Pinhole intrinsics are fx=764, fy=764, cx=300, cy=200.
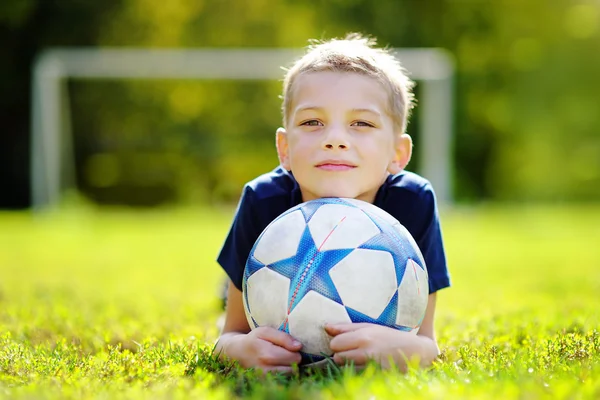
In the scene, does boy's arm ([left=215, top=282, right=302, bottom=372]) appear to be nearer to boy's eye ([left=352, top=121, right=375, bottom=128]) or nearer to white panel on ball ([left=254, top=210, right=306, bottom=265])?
white panel on ball ([left=254, top=210, right=306, bottom=265])

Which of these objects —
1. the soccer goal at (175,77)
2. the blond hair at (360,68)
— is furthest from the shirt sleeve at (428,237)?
the soccer goal at (175,77)

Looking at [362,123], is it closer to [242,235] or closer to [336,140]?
[336,140]

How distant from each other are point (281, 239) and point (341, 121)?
0.59m

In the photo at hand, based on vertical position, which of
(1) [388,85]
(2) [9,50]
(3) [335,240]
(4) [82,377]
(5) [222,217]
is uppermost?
(2) [9,50]

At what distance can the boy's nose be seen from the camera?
126 inches

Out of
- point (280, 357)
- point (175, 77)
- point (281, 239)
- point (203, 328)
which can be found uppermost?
point (175, 77)

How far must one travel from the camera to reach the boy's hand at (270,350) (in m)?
2.91

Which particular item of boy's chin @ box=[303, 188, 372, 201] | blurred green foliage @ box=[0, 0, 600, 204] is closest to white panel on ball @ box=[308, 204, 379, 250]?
boy's chin @ box=[303, 188, 372, 201]

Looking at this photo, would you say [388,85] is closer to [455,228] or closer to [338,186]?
[338,186]

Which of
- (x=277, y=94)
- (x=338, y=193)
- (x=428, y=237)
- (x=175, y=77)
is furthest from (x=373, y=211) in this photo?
(x=277, y=94)

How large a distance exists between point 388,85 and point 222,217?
48.9 feet

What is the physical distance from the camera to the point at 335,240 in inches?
118

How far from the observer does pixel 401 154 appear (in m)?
3.63

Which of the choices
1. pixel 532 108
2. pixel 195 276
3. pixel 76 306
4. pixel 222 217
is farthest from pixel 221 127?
pixel 76 306
